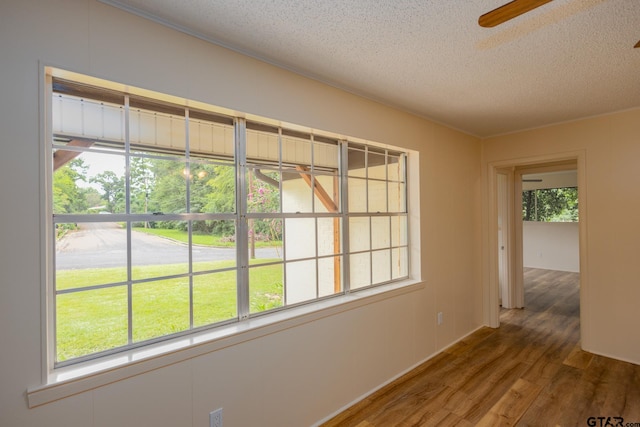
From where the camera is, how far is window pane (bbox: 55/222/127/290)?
142 cm

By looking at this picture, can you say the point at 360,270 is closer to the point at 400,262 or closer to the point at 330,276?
the point at 330,276

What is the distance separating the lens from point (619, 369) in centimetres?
283

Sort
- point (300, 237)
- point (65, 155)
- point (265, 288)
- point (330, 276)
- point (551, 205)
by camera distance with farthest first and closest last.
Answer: point (551, 205), point (330, 276), point (300, 237), point (265, 288), point (65, 155)

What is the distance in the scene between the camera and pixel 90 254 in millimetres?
1489

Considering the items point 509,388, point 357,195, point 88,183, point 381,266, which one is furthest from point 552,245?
point 88,183

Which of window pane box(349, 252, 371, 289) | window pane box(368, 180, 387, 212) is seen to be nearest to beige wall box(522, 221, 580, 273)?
window pane box(368, 180, 387, 212)

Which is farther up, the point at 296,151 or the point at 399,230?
the point at 296,151

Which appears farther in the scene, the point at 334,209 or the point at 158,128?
the point at 334,209

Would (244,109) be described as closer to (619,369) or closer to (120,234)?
(120,234)

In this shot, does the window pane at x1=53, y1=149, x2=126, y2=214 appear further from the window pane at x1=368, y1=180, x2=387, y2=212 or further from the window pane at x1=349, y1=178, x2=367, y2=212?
the window pane at x1=368, y1=180, x2=387, y2=212

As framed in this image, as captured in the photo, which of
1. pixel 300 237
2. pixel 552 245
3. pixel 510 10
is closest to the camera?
pixel 510 10

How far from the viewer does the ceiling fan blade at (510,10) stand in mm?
1083

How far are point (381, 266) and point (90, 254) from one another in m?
2.23

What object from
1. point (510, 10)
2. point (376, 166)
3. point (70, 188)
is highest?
point (510, 10)
